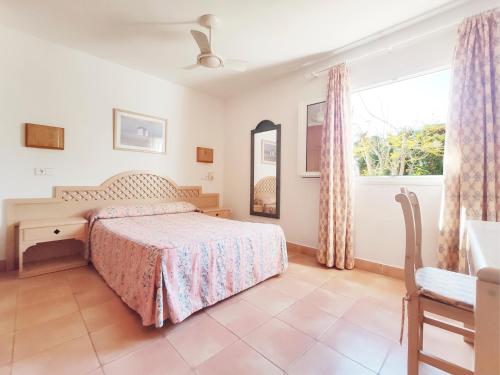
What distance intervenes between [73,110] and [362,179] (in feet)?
12.1

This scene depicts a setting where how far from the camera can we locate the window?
234 cm

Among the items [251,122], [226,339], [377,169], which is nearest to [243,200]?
[251,122]

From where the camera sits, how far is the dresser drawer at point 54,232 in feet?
7.70

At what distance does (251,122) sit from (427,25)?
2.52 m

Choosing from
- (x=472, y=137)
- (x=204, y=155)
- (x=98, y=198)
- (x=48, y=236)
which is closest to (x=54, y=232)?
(x=48, y=236)

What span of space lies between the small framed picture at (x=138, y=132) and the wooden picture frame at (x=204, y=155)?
611 millimetres

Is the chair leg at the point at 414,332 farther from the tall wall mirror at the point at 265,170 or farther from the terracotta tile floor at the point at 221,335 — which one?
the tall wall mirror at the point at 265,170

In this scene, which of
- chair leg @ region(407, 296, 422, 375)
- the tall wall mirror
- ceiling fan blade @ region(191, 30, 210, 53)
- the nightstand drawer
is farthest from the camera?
the nightstand drawer

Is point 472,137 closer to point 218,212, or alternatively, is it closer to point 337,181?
point 337,181

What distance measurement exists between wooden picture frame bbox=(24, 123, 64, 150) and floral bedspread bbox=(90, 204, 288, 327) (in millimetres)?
959

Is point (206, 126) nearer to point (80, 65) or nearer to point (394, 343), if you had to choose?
point (80, 65)

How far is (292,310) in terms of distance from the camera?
6.10 feet

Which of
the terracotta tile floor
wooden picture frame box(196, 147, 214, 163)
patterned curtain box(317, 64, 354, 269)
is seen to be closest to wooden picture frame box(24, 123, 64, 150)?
the terracotta tile floor

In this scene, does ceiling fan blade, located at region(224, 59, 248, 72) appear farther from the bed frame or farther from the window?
the bed frame
